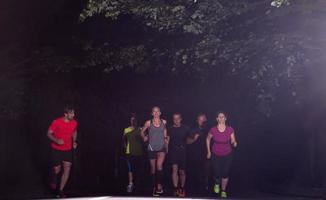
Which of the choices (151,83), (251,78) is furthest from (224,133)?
(151,83)

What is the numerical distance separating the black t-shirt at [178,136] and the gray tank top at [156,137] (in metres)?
0.27

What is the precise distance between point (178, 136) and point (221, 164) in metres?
0.95

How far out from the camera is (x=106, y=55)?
14.0m

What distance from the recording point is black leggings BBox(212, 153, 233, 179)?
38.5 feet

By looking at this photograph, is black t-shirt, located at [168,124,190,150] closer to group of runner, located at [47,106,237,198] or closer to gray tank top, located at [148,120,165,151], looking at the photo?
group of runner, located at [47,106,237,198]

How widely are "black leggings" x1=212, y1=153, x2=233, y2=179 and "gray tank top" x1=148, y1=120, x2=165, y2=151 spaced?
1.00 m

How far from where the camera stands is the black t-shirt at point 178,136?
12.0m

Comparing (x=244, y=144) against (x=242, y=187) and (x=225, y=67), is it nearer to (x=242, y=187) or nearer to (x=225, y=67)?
(x=242, y=187)

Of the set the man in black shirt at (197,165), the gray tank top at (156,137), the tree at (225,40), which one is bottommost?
the man in black shirt at (197,165)

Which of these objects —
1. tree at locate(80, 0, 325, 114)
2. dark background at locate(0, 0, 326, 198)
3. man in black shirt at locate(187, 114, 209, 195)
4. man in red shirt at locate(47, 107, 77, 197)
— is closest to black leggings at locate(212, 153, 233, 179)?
tree at locate(80, 0, 325, 114)

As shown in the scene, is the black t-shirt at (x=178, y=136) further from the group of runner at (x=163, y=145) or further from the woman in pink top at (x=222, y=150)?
the woman in pink top at (x=222, y=150)

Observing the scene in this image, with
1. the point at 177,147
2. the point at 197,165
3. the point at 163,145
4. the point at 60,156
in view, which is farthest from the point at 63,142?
the point at 197,165

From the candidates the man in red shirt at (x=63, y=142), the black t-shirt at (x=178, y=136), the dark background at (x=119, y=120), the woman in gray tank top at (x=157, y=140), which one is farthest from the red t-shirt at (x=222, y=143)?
the man in red shirt at (x=63, y=142)

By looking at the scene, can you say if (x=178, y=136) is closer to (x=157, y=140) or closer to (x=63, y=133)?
(x=157, y=140)
